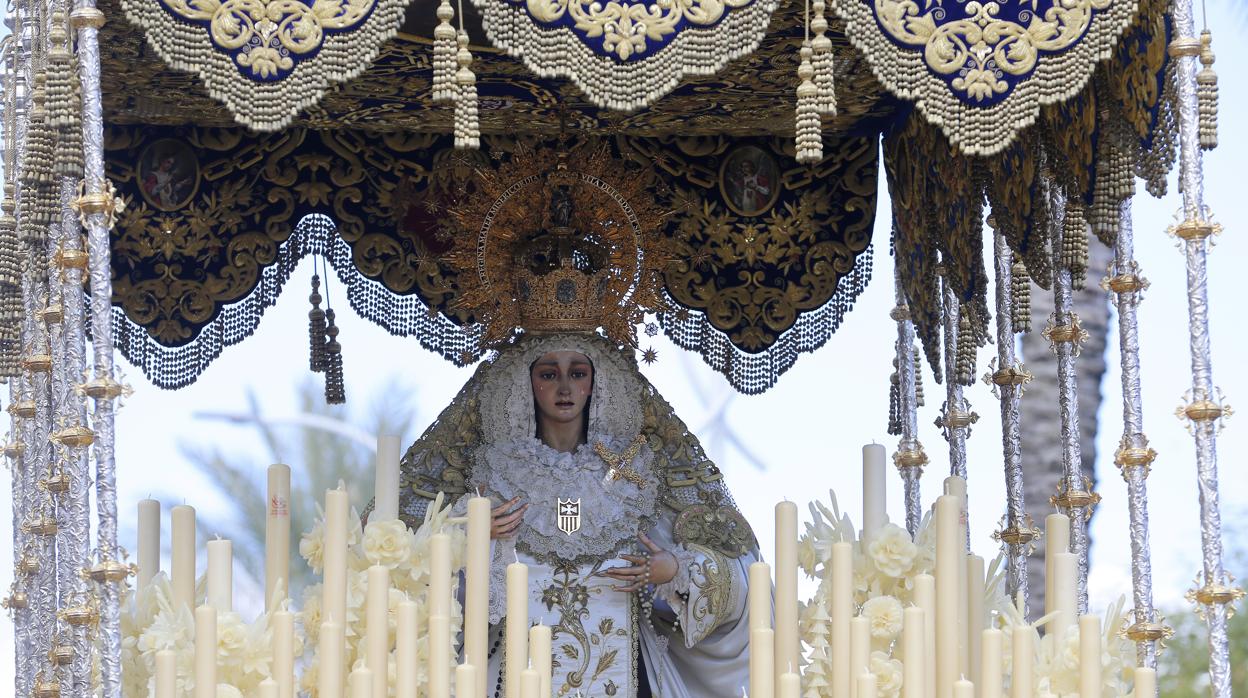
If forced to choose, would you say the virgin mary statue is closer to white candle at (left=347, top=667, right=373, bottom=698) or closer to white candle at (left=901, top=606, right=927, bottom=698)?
white candle at (left=347, top=667, right=373, bottom=698)

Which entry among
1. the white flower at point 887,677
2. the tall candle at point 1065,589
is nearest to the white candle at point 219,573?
the white flower at point 887,677

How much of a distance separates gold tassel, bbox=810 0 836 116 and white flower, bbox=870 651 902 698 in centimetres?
152

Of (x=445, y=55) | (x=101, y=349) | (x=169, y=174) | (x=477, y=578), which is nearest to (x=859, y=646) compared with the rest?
(x=477, y=578)

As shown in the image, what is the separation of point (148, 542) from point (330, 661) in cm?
80

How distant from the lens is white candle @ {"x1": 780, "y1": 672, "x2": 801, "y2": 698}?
5781 mm

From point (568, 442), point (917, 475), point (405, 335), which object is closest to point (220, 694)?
point (568, 442)

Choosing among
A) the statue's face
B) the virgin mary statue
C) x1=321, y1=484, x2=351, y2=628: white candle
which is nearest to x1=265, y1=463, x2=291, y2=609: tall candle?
x1=321, y1=484, x2=351, y2=628: white candle

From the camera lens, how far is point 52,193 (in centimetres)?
663

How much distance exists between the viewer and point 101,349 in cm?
591

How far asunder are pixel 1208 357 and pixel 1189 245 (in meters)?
0.31

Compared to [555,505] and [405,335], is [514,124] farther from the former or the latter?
[555,505]

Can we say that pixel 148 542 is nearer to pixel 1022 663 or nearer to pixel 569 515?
pixel 569 515

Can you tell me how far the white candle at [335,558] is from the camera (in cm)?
606

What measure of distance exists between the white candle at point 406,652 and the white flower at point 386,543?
673mm
